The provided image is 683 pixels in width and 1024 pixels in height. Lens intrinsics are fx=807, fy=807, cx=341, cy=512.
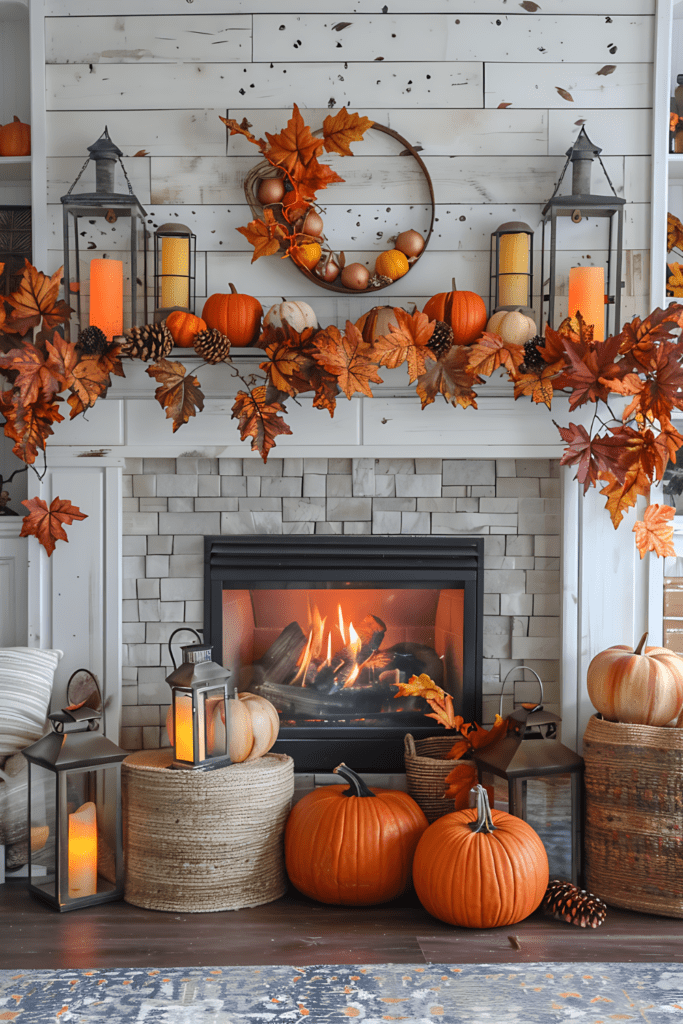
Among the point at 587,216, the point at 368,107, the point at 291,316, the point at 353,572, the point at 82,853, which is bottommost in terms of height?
the point at 82,853

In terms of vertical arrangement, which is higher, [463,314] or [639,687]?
[463,314]

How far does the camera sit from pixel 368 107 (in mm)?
2191

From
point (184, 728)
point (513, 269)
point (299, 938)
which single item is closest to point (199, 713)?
point (184, 728)

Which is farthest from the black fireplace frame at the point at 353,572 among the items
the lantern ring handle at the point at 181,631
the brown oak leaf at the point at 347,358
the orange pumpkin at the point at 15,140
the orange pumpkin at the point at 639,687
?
the orange pumpkin at the point at 15,140

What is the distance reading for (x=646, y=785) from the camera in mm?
1886

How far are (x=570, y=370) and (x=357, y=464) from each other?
0.63 meters

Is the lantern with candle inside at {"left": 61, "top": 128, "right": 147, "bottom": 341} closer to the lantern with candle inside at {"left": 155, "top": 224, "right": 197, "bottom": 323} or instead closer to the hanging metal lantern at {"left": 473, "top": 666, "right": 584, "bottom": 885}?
the lantern with candle inside at {"left": 155, "top": 224, "right": 197, "bottom": 323}

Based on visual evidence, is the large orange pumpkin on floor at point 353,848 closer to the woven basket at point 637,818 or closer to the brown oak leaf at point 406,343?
the woven basket at point 637,818

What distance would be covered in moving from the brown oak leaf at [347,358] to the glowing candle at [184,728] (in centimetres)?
85

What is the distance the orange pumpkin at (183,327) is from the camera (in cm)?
205

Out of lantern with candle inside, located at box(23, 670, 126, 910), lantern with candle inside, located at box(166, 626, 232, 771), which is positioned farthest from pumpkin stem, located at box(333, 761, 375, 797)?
lantern with candle inside, located at box(23, 670, 126, 910)

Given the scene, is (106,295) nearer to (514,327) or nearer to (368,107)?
(368,107)

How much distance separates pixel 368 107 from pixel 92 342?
3.22 ft

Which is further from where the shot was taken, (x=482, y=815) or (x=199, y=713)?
(x=199, y=713)
